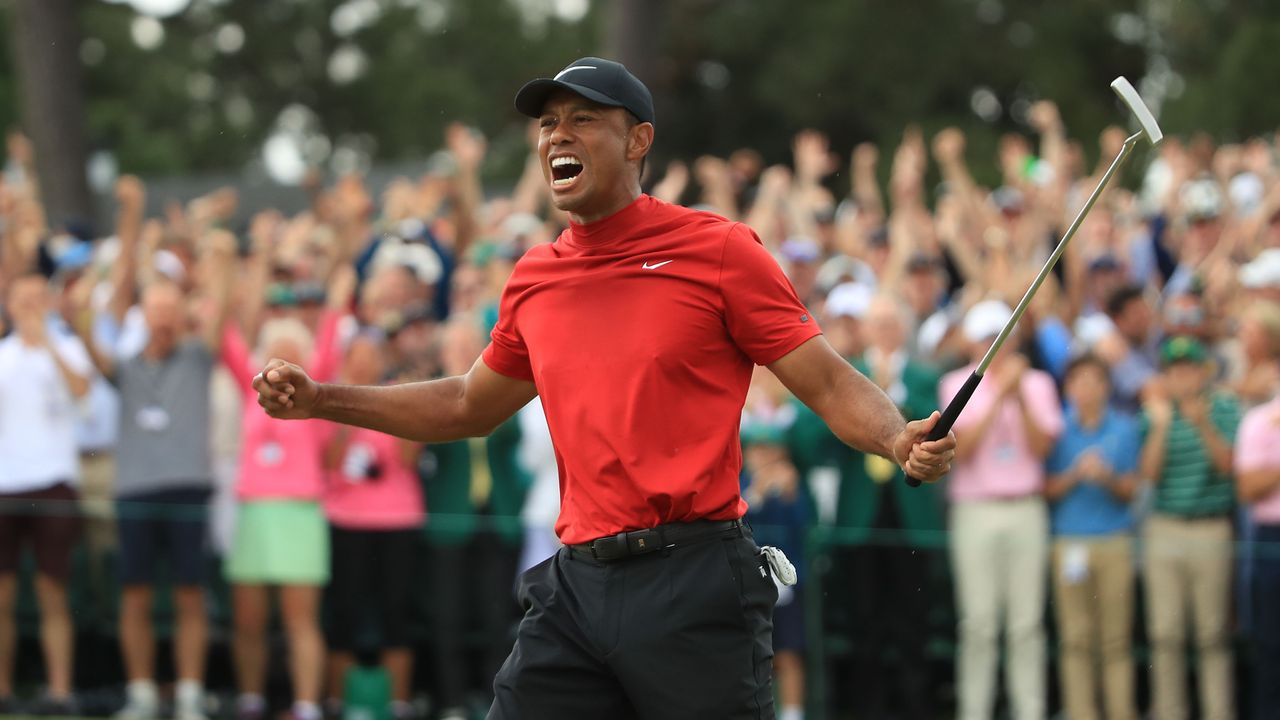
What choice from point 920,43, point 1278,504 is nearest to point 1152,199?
point 1278,504

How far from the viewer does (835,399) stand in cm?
503

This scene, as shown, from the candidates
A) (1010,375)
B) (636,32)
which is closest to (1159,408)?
(1010,375)

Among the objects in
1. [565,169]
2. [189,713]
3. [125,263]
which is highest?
[125,263]

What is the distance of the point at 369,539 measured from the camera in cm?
1045

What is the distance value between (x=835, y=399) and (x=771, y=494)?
17.1ft

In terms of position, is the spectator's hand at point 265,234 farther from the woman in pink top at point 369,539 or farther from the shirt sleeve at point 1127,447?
the shirt sleeve at point 1127,447

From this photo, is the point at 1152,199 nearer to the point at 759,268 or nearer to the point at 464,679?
the point at 464,679

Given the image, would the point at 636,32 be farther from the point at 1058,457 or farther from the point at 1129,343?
the point at 1058,457

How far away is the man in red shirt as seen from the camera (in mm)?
4980

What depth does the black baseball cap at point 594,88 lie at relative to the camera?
5.07m

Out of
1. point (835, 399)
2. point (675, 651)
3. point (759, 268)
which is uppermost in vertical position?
point (759, 268)

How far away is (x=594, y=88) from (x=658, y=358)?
0.77 meters

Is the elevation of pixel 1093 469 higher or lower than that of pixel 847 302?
lower

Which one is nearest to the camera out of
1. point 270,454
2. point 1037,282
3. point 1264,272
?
point 1037,282
